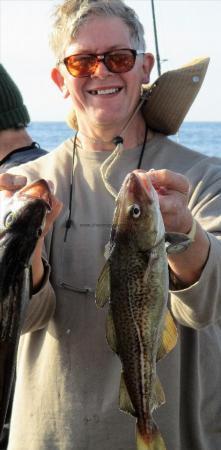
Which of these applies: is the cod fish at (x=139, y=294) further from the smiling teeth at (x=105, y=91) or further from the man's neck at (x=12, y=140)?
the man's neck at (x=12, y=140)

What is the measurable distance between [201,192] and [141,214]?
788 mm

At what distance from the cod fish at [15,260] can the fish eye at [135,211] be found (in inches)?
15.3

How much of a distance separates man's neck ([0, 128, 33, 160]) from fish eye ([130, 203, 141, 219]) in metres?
2.88

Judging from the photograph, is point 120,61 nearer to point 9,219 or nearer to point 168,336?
point 9,219

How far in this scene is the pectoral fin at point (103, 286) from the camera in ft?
9.79

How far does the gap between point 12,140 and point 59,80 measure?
182cm

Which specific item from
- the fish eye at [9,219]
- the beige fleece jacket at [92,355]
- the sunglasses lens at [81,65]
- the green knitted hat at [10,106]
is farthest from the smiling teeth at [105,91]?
the green knitted hat at [10,106]

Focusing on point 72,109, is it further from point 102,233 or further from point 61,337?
point 61,337

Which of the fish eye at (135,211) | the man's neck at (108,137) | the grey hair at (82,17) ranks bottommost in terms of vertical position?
the man's neck at (108,137)

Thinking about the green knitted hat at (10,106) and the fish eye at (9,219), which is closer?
the fish eye at (9,219)

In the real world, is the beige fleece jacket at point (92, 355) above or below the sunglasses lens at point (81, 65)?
below

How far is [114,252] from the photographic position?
3.05 meters

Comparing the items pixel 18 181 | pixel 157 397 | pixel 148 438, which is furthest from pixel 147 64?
pixel 148 438

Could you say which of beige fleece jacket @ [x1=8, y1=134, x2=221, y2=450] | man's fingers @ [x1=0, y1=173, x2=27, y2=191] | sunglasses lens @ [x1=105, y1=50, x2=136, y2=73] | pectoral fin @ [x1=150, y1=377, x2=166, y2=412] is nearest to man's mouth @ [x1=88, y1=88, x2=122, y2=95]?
sunglasses lens @ [x1=105, y1=50, x2=136, y2=73]
